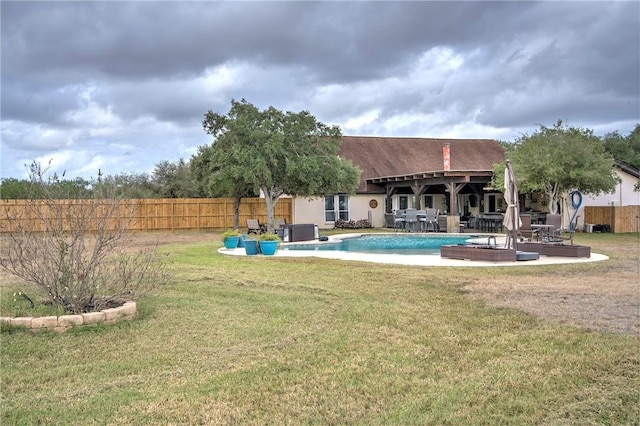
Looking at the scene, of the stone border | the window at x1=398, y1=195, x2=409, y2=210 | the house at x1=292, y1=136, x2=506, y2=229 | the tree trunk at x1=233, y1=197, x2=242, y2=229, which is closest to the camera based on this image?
the stone border

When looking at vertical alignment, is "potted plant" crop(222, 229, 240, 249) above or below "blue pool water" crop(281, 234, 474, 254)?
above

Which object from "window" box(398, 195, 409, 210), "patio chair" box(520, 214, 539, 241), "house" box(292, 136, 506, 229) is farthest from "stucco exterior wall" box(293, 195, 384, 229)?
"patio chair" box(520, 214, 539, 241)

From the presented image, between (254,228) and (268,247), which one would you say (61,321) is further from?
(254,228)

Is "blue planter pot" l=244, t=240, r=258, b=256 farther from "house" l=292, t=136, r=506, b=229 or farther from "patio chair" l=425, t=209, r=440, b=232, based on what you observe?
"house" l=292, t=136, r=506, b=229

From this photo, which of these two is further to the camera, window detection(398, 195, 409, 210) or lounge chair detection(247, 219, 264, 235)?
window detection(398, 195, 409, 210)

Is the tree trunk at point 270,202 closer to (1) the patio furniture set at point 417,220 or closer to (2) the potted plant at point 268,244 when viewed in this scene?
(1) the patio furniture set at point 417,220

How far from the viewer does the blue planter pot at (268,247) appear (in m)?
14.2

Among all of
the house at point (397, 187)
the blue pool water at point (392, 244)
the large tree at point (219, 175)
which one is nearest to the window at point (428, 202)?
the house at point (397, 187)

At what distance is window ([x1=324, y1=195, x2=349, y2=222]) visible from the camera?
29.3 meters

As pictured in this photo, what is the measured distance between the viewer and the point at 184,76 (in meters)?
13.0

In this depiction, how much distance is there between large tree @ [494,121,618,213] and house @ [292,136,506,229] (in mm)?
3151

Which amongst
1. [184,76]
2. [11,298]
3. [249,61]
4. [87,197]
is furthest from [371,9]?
[11,298]

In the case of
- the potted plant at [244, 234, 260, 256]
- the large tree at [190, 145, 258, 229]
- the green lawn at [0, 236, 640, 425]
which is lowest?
the green lawn at [0, 236, 640, 425]

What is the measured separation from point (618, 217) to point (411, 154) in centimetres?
1297
